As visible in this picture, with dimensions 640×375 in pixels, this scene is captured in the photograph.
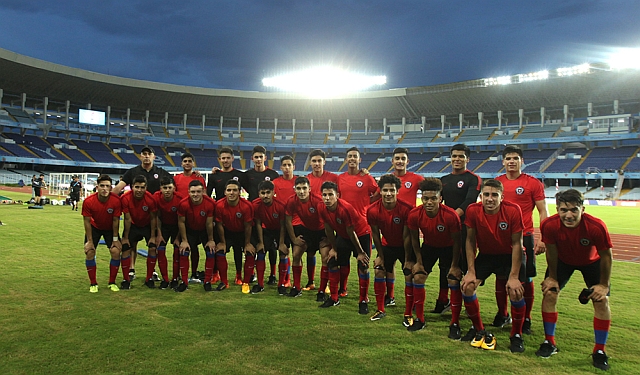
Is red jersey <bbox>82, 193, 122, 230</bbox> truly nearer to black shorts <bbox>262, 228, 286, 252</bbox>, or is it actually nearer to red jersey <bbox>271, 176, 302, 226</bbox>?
black shorts <bbox>262, 228, 286, 252</bbox>

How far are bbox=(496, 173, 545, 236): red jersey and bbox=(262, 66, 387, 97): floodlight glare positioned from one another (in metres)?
48.5

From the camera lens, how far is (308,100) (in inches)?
2120

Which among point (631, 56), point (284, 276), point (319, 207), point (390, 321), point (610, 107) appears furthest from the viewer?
point (610, 107)

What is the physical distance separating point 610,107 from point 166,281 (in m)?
53.8

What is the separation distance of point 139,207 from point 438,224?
473cm

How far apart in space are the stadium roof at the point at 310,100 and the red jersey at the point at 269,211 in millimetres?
42033

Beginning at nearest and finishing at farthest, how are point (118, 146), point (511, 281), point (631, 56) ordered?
point (511, 281) → point (631, 56) → point (118, 146)

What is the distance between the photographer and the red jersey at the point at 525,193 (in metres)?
5.21

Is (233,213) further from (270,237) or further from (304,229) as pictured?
(304,229)

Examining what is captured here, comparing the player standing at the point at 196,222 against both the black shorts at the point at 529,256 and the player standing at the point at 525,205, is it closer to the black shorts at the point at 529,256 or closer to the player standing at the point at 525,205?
the player standing at the point at 525,205

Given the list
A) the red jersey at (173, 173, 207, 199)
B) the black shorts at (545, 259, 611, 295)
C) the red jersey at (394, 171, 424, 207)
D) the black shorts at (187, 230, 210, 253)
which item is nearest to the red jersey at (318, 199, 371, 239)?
the red jersey at (394, 171, 424, 207)

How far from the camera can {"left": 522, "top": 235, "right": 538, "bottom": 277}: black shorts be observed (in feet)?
16.1

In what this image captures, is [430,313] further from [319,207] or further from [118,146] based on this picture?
[118,146]

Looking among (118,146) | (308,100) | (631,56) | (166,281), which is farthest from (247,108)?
(166,281)
